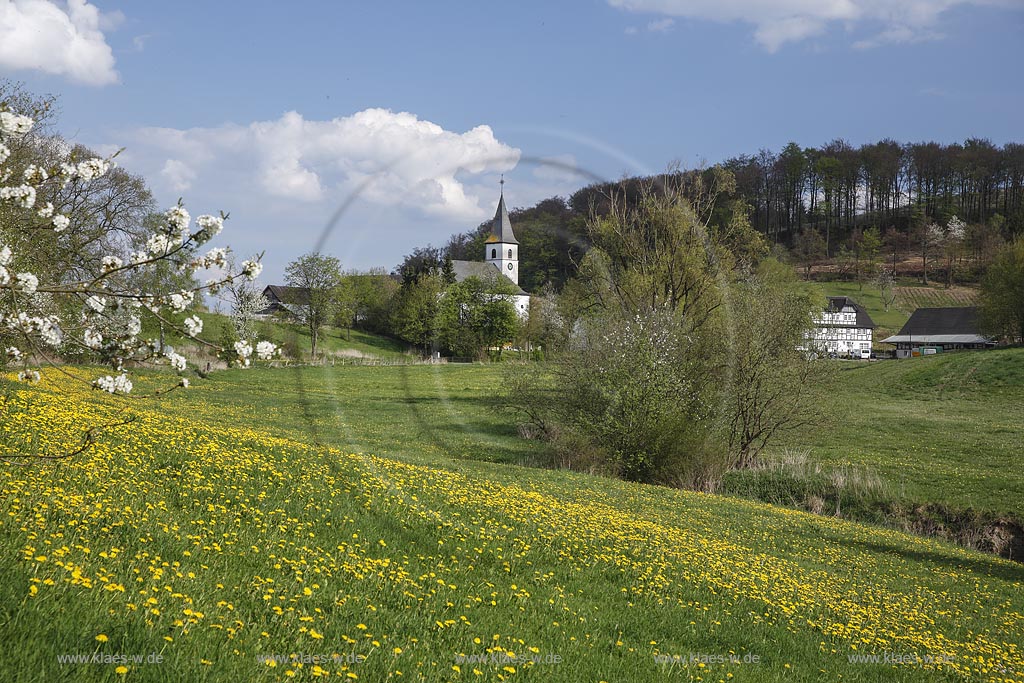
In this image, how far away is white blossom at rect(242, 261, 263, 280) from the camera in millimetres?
5121

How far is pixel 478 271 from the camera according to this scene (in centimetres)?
2842

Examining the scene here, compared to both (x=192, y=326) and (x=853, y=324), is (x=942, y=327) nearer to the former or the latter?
(x=853, y=324)

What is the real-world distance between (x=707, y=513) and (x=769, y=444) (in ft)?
51.4

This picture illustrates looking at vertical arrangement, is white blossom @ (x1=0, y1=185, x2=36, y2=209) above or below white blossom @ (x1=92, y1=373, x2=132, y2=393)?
above

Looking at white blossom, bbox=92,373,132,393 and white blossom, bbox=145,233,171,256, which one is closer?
white blossom, bbox=145,233,171,256

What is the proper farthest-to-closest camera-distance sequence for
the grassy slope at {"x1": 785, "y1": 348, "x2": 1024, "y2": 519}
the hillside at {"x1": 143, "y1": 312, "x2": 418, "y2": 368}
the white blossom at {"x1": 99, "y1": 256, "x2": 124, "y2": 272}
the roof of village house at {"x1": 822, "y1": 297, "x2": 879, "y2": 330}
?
the roof of village house at {"x1": 822, "y1": 297, "x2": 879, "y2": 330}
the grassy slope at {"x1": 785, "y1": 348, "x2": 1024, "y2": 519}
the hillside at {"x1": 143, "y1": 312, "x2": 418, "y2": 368}
the white blossom at {"x1": 99, "y1": 256, "x2": 124, "y2": 272}

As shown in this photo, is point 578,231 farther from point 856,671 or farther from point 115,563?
point 115,563

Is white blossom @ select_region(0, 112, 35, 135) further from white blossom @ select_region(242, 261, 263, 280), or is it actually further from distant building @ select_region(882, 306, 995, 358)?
distant building @ select_region(882, 306, 995, 358)

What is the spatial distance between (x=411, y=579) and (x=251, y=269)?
5479 mm

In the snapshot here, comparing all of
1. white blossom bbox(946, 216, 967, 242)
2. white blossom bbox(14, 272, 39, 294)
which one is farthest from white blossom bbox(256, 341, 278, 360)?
white blossom bbox(946, 216, 967, 242)

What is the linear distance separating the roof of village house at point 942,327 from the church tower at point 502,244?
118753 millimetres

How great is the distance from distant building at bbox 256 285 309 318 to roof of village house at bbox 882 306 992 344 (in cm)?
12472

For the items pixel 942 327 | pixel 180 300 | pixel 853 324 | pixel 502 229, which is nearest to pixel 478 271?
pixel 502 229

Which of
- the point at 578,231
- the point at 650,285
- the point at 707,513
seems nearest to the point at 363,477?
the point at 707,513
